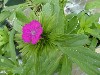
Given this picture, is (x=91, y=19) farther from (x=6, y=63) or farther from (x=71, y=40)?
(x=6, y=63)

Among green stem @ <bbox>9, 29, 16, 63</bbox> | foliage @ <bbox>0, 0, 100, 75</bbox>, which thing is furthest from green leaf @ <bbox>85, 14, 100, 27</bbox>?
green stem @ <bbox>9, 29, 16, 63</bbox>

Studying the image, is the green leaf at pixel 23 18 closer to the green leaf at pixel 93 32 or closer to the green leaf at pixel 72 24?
the green leaf at pixel 72 24

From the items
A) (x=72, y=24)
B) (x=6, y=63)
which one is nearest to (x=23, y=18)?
(x=72, y=24)

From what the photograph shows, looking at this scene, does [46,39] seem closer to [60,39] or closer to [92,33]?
[60,39]

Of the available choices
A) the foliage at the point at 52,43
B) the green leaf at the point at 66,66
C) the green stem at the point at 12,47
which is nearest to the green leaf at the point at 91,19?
the foliage at the point at 52,43

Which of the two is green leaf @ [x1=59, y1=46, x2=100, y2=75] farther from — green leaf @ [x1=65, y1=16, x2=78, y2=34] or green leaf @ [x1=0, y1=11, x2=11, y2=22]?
green leaf @ [x1=0, y1=11, x2=11, y2=22]
